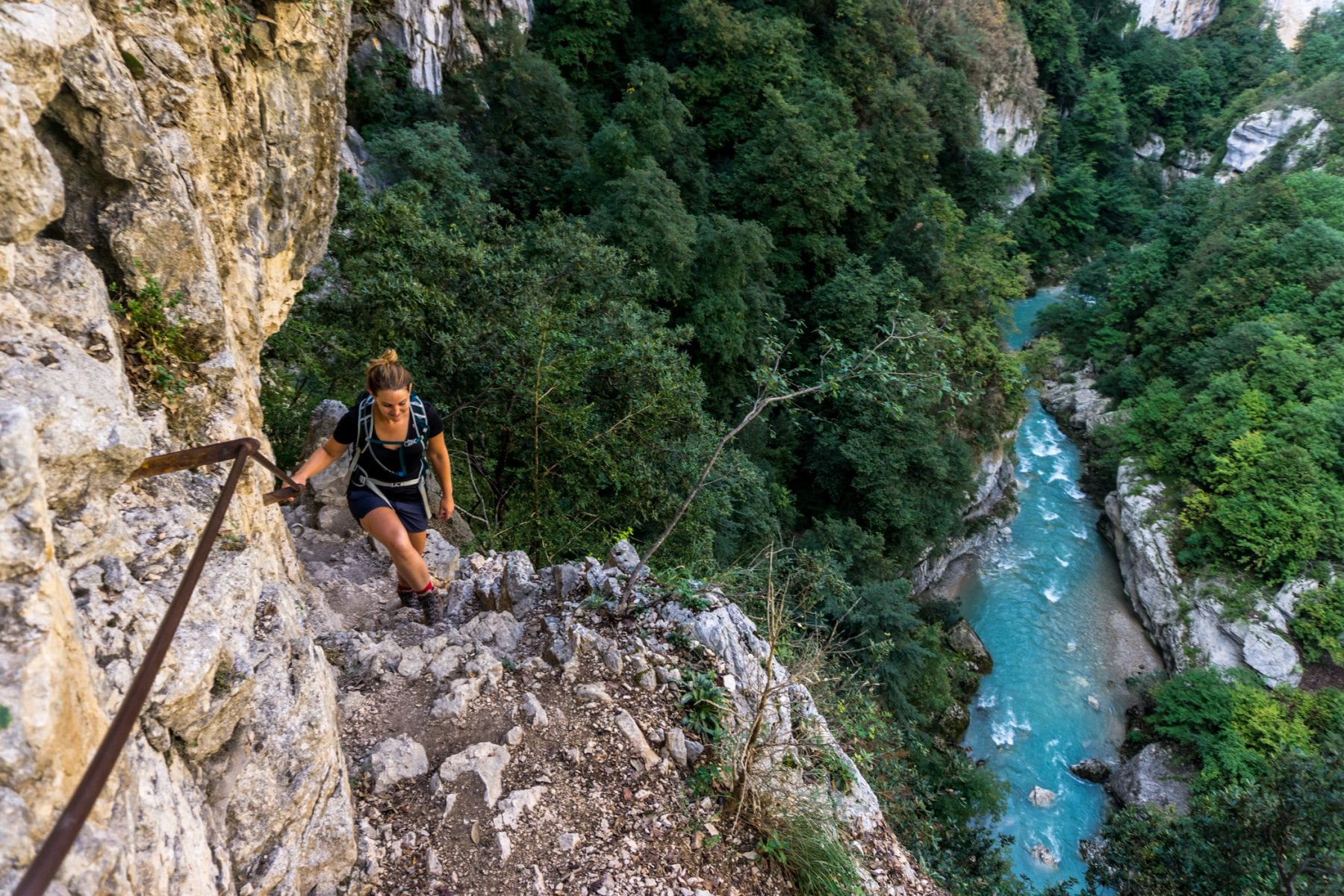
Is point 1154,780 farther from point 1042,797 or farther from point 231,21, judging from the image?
point 231,21

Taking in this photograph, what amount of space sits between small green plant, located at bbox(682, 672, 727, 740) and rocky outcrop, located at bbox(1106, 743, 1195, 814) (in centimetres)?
1578

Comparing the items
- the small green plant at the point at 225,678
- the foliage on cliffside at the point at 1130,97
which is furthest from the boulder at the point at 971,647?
the foliage on cliffside at the point at 1130,97

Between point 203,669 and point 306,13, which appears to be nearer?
point 203,669

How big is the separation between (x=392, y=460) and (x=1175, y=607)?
2275cm

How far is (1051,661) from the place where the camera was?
18469 mm

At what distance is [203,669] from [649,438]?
7305mm

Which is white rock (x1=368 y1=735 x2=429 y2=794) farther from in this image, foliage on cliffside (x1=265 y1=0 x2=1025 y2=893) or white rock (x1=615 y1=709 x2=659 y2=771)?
foliage on cliffside (x1=265 y1=0 x2=1025 y2=893)

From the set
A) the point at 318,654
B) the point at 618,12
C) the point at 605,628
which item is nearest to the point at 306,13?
the point at 318,654

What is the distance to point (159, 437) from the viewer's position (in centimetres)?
286

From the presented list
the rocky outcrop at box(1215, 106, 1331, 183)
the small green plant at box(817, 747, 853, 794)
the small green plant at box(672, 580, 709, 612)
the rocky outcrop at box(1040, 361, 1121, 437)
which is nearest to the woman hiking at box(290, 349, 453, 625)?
the small green plant at box(672, 580, 709, 612)

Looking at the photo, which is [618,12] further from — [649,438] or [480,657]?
[480,657]

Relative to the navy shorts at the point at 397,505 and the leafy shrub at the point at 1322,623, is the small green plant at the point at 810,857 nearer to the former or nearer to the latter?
the navy shorts at the point at 397,505

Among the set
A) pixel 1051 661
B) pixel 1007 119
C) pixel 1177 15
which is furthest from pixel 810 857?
pixel 1177 15

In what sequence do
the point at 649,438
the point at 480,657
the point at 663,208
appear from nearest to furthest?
the point at 480,657 < the point at 649,438 < the point at 663,208
